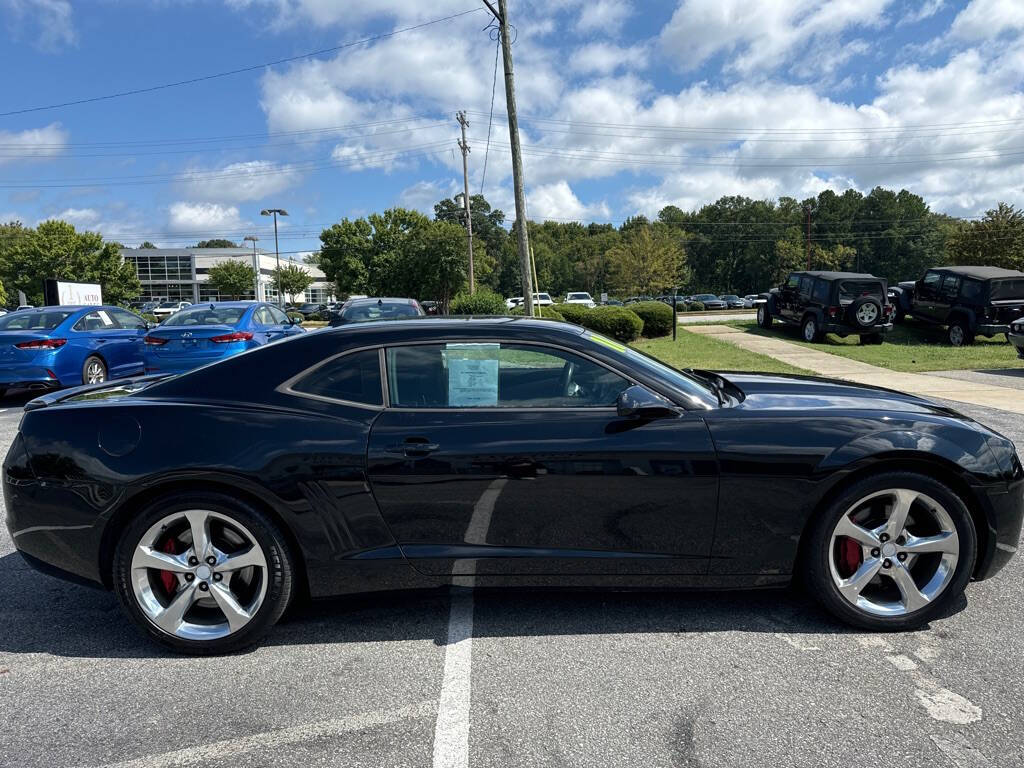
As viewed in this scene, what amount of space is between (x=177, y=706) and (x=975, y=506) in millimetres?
3485

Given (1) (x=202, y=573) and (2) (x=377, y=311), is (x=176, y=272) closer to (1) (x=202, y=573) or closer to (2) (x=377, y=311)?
(2) (x=377, y=311)

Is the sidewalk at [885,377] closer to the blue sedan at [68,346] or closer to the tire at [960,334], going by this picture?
the tire at [960,334]

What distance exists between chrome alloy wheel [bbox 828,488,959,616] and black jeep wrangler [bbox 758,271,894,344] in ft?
52.1

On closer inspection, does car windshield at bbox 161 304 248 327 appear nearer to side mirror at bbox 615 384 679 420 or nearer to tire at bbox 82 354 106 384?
tire at bbox 82 354 106 384

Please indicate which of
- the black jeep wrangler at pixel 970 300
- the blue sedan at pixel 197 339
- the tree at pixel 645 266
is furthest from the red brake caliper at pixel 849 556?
the tree at pixel 645 266

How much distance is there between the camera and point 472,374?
10.2 ft

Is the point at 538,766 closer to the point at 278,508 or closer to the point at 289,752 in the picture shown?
the point at 289,752

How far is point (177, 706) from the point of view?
2.54 metres

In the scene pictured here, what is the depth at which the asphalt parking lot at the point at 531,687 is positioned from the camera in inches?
88.4

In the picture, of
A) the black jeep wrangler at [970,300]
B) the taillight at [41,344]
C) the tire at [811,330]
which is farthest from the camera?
the tire at [811,330]

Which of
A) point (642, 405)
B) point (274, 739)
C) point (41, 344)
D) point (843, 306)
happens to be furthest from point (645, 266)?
point (274, 739)

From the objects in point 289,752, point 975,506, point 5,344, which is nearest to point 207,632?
point 289,752

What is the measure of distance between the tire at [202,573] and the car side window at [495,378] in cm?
85

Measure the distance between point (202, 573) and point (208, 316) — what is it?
852 cm
